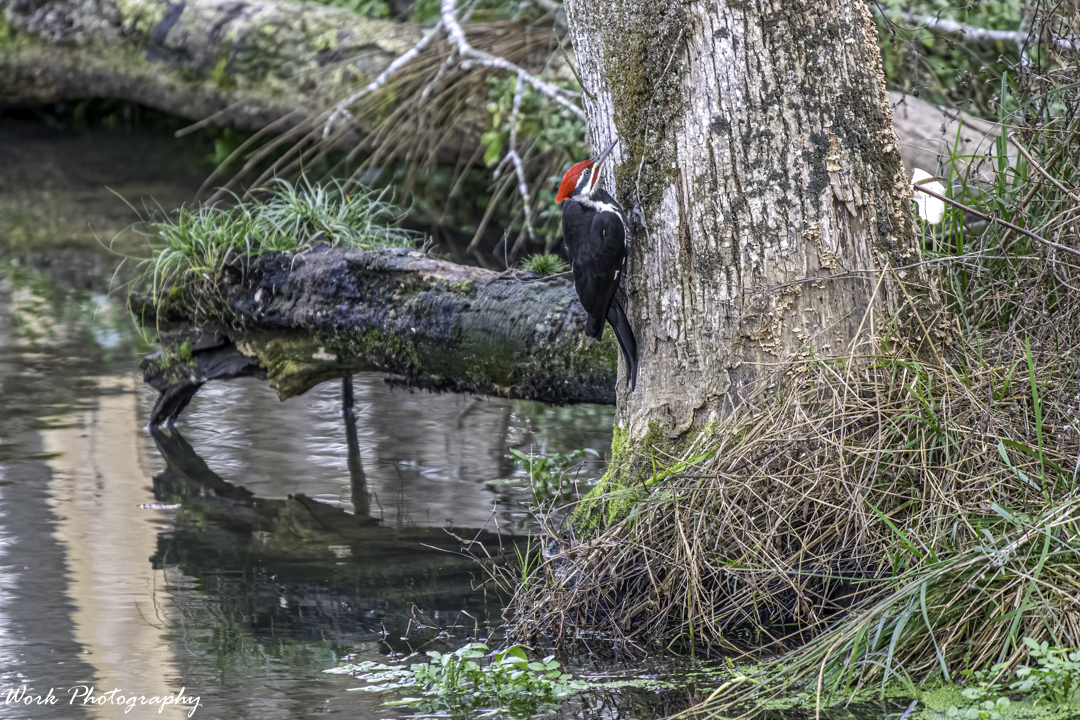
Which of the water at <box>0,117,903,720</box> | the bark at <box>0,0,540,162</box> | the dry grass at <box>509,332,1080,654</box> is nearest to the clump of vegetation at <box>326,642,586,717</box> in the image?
the water at <box>0,117,903,720</box>

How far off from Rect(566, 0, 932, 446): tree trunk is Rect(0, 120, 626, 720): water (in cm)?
115

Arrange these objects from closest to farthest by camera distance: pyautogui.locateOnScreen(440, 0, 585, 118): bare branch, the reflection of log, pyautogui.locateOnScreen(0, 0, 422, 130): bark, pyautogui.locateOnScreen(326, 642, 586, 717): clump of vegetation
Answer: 1. pyautogui.locateOnScreen(326, 642, 586, 717): clump of vegetation
2. the reflection of log
3. pyautogui.locateOnScreen(440, 0, 585, 118): bare branch
4. pyautogui.locateOnScreen(0, 0, 422, 130): bark

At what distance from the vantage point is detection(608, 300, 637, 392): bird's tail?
11.2 ft

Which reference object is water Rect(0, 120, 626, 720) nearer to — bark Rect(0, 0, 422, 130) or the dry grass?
the dry grass

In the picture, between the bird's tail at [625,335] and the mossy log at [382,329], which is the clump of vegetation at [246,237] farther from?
the bird's tail at [625,335]

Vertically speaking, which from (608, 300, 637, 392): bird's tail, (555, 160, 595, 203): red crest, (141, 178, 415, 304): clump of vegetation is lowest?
(608, 300, 637, 392): bird's tail

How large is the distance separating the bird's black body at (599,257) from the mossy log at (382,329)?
2.10 feet

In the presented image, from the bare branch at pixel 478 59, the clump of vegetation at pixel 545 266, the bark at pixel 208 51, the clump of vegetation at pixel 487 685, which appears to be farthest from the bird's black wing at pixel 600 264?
the bark at pixel 208 51

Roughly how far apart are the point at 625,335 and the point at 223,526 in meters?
1.86

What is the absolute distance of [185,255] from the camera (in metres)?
4.96

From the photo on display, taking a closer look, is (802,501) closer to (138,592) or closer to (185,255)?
(138,592)

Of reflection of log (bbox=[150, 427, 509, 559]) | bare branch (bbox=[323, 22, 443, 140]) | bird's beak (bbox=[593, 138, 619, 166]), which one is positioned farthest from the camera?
bare branch (bbox=[323, 22, 443, 140])

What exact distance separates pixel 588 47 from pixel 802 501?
1.53 m

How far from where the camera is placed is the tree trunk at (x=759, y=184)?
3160 mm
